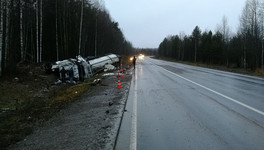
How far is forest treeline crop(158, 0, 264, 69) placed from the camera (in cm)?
4991

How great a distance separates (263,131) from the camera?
636cm

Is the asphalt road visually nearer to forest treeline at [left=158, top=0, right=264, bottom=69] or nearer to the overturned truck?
the overturned truck

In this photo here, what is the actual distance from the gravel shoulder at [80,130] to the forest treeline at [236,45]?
121 feet

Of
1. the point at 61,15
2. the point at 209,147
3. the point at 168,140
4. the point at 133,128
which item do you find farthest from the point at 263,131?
the point at 61,15

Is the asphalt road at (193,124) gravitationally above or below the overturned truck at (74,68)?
below

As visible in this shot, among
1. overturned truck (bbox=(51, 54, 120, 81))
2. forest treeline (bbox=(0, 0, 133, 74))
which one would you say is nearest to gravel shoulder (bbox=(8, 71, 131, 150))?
overturned truck (bbox=(51, 54, 120, 81))

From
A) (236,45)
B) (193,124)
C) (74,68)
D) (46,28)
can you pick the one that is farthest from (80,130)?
(236,45)

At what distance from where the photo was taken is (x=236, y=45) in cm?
7431

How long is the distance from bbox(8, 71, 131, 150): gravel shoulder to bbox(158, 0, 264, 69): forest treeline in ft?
121

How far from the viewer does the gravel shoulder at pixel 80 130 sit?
612cm

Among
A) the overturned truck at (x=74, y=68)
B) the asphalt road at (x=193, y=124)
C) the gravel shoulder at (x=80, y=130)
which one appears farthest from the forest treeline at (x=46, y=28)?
the asphalt road at (x=193, y=124)

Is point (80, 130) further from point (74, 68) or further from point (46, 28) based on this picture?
point (46, 28)

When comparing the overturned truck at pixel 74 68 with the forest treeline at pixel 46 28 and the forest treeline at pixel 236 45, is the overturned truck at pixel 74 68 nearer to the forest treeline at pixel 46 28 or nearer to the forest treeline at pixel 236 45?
the forest treeline at pixel 46 28

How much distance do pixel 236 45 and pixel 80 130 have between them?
73.2m
